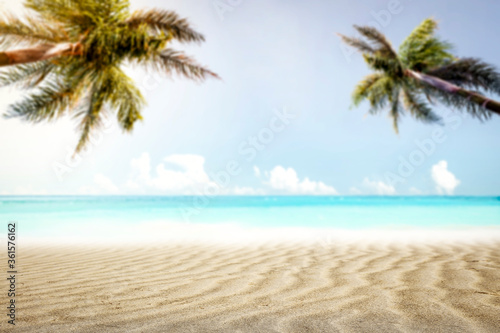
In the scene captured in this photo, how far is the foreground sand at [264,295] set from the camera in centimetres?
177

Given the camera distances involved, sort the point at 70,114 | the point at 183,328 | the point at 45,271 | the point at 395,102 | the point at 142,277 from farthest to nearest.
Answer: the point at 395,102 < the point at 70,114 < the point at 45,271 < the point at 142,277 < the point at 183,328

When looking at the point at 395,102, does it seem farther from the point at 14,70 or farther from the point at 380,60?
the point at 14,70

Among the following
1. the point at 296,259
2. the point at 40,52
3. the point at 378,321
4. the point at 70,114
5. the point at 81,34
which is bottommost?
the point at 296,259

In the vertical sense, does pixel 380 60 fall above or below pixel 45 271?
above

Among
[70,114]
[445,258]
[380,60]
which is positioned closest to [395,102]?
[380,60]

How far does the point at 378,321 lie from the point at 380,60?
35.0 feet

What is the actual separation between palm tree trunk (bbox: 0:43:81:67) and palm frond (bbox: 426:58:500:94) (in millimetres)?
11275

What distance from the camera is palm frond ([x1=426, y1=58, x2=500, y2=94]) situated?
10017mm

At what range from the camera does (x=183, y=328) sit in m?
1.72

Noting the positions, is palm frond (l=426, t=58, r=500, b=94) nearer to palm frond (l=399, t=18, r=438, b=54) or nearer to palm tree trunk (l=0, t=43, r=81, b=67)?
palm frond (l=399, t=18, r=438, b=54)

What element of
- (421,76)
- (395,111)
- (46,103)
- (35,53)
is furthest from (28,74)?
(395,111)

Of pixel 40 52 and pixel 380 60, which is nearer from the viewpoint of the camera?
pixel 40 52

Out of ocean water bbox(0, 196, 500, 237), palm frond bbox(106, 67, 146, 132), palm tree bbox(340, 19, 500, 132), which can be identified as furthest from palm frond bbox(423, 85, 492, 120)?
palm frond bbox(106, 67, 146, 132)

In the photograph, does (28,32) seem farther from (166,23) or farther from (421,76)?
(421,76)
